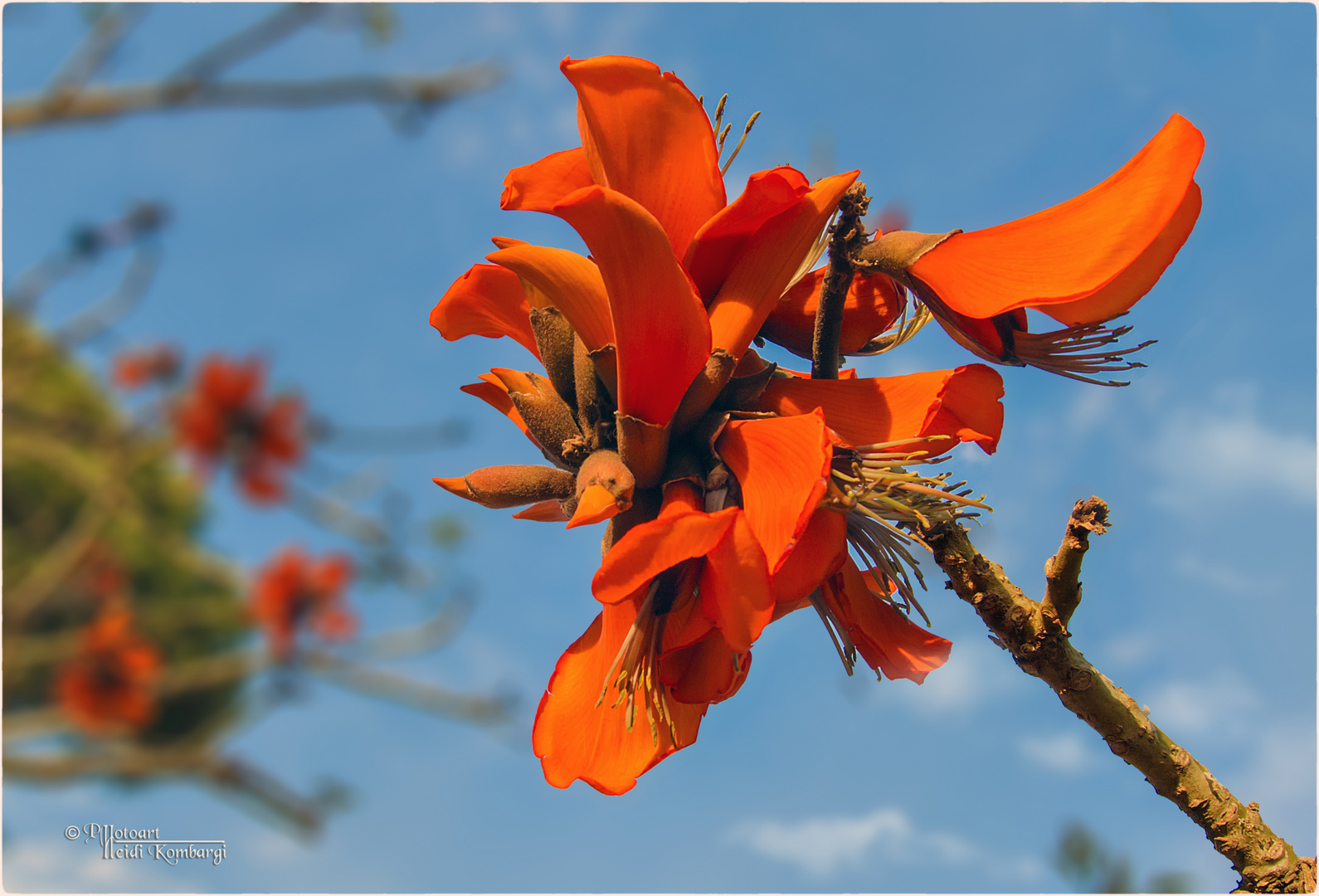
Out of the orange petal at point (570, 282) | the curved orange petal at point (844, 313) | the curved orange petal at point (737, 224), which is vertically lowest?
the orange petal at point (570, 282)

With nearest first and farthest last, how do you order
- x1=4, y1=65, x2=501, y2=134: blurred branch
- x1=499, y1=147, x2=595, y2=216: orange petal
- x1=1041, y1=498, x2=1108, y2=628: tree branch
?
x1=1041, y1=498, x2=1108, y2=628: tree branch, x1=499, y1=147, x2=595, y2=216: orange petal, x1=4, y1=65, x2=501, y2=134: blurred branch

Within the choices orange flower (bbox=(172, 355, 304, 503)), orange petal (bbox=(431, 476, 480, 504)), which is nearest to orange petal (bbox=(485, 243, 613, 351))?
orange petal (bbox=(431, 476, 480, 504))

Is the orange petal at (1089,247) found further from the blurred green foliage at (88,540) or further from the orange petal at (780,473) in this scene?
the blurred green foliage at (88,540)

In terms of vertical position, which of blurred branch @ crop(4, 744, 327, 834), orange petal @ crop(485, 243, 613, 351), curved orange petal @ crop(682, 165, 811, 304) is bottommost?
blurred branch @ crop(4, 744, 327, 834)

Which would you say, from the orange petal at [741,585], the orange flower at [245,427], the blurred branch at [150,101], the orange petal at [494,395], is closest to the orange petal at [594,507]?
the orange petal at [741,585]

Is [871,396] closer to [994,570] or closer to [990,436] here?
[990,436]

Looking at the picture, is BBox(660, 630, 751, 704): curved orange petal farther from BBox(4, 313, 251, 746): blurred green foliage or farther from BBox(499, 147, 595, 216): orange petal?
BBox(4, 313, 251, 746): blurred green foliage

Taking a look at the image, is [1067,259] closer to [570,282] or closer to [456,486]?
[570,282]
